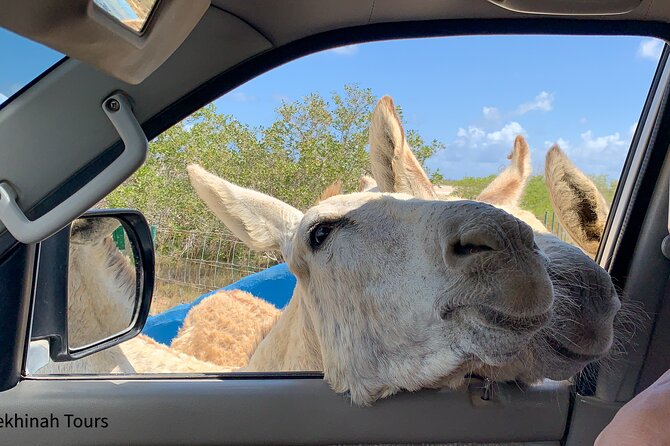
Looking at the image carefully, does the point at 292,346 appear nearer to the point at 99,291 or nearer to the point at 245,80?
the point at 99,291

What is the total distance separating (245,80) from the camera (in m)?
1.35

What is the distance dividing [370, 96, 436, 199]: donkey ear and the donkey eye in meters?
0.48

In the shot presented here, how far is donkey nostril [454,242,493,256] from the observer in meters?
1.15

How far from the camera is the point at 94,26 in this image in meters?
0.74

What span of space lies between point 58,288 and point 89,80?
671 millimetres

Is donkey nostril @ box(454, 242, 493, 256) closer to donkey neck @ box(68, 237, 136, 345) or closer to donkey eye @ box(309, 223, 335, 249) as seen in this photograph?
donkey eye @ box(309, 223, 335, 249)

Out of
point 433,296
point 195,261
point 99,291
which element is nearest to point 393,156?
point 433,296

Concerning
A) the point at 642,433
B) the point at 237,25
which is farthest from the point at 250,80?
the point at 642,433

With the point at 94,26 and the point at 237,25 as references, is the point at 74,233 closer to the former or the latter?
the point at 237,25

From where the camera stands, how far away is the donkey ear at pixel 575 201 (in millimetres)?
1815

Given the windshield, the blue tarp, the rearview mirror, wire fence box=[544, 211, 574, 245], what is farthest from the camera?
the blue tarp

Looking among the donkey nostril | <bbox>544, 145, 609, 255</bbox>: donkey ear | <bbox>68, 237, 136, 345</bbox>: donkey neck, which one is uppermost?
<bbox>544, 145, 609, 255</bbox>: donkey ear

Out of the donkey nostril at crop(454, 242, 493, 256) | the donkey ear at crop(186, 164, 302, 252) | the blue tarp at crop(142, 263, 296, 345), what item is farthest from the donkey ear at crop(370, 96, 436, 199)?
the blue tarp at crop(142, 263, 296, 345)

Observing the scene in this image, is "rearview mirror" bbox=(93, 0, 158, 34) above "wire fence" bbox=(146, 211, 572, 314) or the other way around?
above
